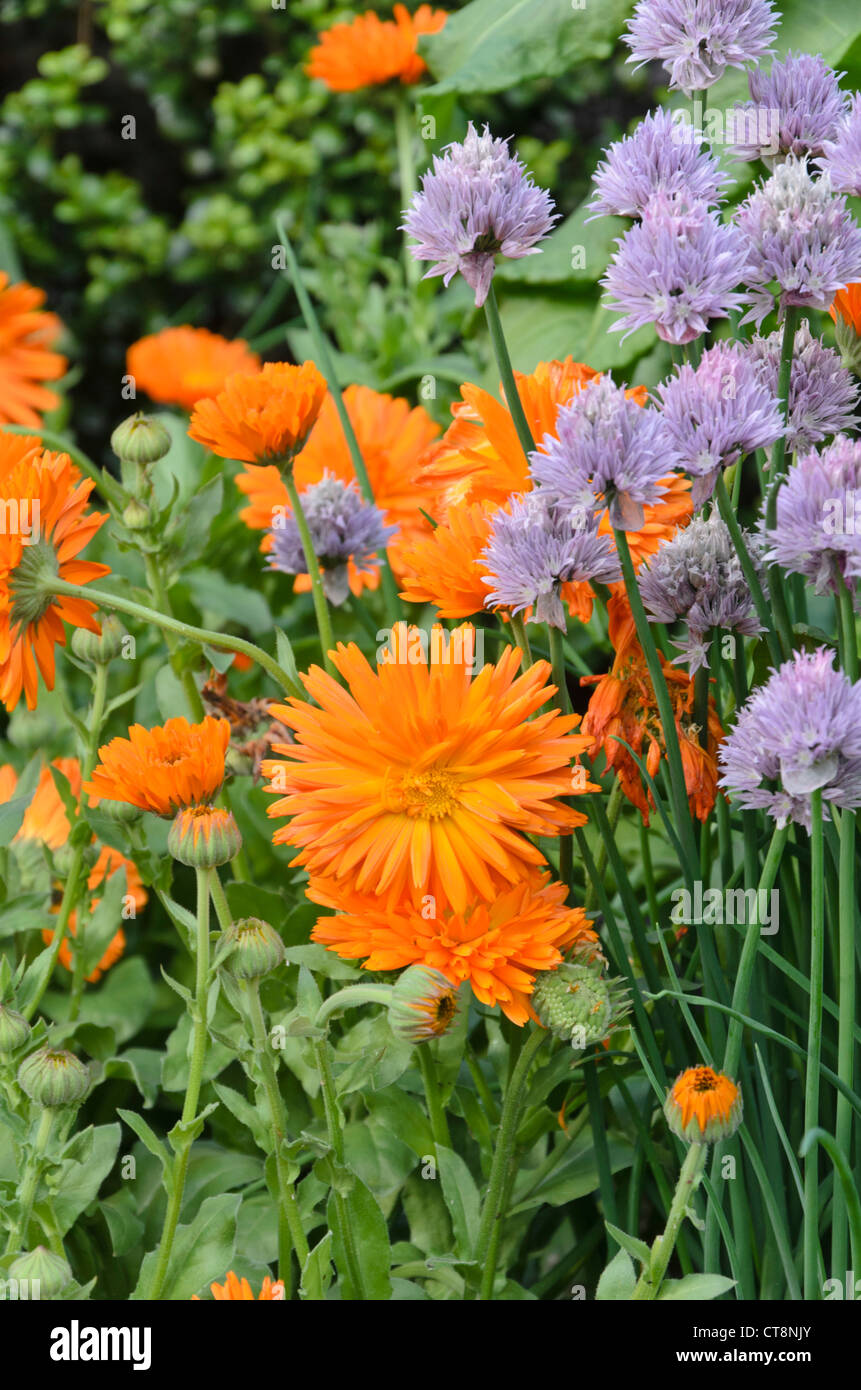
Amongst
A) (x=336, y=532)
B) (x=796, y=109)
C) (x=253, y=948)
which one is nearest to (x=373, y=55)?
(x=336, y=532)

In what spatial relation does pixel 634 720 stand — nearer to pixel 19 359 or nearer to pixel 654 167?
pixel 654 167

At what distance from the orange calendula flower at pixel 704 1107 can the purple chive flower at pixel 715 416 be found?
0.76ft

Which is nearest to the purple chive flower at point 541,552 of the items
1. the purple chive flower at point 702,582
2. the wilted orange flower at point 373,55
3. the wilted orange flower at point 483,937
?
the purple chive flower at point 702,582

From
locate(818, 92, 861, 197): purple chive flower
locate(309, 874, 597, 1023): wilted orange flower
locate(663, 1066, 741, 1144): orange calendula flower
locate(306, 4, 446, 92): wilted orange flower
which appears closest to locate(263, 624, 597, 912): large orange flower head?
locate(309, 874, 597, 1023): wilted orange flower

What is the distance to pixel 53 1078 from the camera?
0.65 metres

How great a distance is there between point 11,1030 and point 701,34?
53 centimetres

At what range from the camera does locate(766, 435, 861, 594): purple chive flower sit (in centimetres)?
55

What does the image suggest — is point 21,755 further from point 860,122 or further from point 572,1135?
point 860,122

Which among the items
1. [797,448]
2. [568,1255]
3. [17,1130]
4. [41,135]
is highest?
[41,135]

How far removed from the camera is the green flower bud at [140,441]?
0.85 meters

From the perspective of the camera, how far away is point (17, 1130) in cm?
70

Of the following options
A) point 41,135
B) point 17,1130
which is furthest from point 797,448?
point 41,135

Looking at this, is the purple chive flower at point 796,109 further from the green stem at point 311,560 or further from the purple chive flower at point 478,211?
the green stem at point 311,560

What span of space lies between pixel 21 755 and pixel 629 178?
2.81 ft
